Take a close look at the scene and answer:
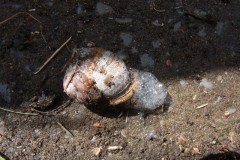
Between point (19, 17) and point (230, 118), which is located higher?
point (19, 17)

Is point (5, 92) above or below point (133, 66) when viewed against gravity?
below

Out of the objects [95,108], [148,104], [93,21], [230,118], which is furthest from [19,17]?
[230,118]

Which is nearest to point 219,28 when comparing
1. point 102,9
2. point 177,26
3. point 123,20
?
point 177,26

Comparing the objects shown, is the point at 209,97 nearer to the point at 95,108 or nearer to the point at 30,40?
the point at 95,108

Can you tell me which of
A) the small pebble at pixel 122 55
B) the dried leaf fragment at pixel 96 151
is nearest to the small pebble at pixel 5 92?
the dried leaf fragment at pixel 96 151

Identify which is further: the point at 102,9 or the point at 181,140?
the point at 102,9

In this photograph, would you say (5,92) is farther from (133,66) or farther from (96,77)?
(133,66)
